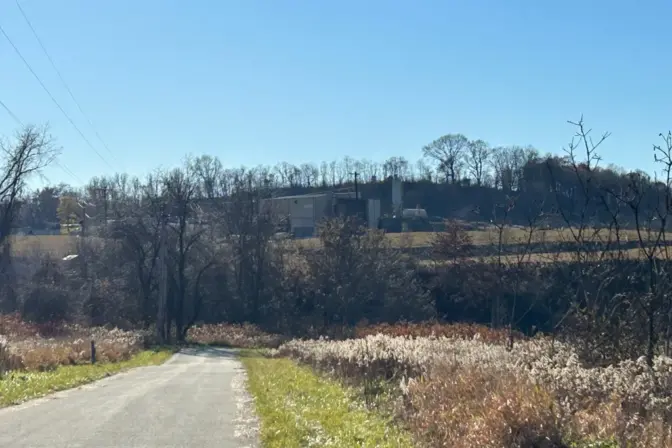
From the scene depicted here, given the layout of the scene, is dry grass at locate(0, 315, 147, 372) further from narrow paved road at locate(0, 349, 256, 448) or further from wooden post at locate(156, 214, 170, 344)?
narrow paved road at locate(0, 349, 256, 448)

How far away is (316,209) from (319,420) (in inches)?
3435

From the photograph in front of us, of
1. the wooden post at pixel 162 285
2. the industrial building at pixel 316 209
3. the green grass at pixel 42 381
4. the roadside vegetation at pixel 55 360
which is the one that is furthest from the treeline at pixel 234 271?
the green grass at pixel 42 381

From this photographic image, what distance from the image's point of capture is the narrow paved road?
35.1 feet

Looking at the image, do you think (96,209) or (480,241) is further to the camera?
(96,209)

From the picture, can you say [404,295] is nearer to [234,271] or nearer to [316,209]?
[234,271]

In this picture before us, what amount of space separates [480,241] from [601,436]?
6815 centimetres

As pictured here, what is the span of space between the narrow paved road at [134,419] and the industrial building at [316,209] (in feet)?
244

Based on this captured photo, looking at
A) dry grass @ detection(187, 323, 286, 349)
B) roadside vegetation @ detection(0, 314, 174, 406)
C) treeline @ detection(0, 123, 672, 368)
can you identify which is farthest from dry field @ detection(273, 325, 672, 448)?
dry grass @ detection(187, 323, 286, 349)

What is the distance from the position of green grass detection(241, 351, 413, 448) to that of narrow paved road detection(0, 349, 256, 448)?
1.35ft

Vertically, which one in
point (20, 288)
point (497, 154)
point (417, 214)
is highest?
point (497, 154)

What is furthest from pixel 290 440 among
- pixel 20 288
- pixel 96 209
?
pixel 96 209

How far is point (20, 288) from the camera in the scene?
62.5 metres

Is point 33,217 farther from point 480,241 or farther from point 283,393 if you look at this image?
point 283,393

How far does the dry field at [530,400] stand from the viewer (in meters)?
8.02
